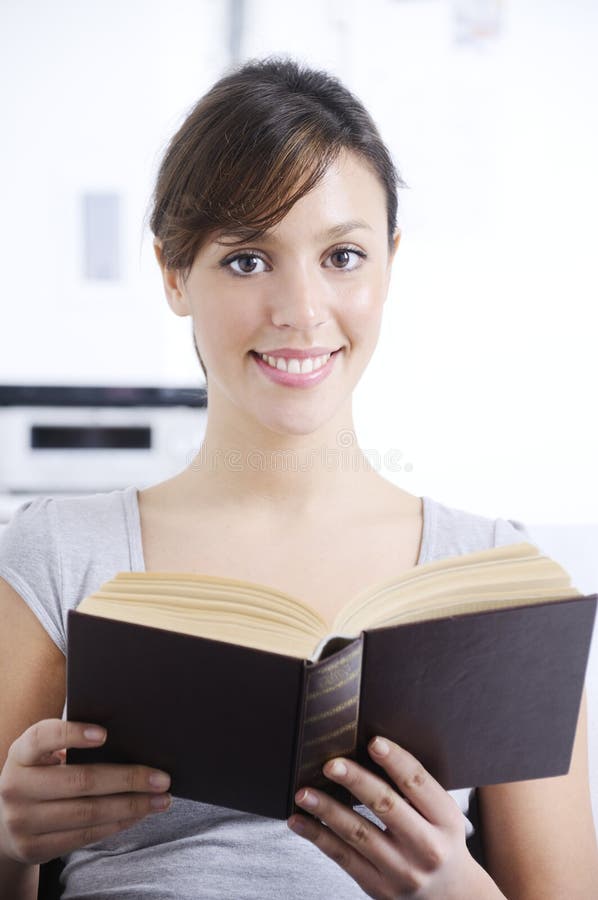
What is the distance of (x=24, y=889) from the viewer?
0.98 m

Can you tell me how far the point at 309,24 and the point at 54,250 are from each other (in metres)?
1.05

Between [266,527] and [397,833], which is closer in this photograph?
[397,833]

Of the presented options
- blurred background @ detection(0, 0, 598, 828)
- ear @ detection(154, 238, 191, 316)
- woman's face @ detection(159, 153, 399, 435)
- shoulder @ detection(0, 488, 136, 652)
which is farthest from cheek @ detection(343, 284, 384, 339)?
blurred background @ detection(0, 0, 598, 828)

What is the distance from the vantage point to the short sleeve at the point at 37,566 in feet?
3.46

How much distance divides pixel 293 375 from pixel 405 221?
2.04m

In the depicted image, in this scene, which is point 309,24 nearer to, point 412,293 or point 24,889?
point 412,293

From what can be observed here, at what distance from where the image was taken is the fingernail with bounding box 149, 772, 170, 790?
2.64ft

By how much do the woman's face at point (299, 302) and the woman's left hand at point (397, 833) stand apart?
0.43 meters

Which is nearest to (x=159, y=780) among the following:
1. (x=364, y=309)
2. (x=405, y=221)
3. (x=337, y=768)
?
(x=337, y=768)

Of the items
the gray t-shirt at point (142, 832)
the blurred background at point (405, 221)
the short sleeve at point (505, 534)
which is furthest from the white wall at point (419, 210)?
the gray t-shirt at point (142, 832)

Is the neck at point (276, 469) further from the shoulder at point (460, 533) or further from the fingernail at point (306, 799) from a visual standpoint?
the fingernail at point (306, 799)

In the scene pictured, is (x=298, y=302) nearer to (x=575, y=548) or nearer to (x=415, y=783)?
(x=415, y=783)

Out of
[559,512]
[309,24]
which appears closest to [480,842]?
[559,512]

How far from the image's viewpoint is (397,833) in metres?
0.82
